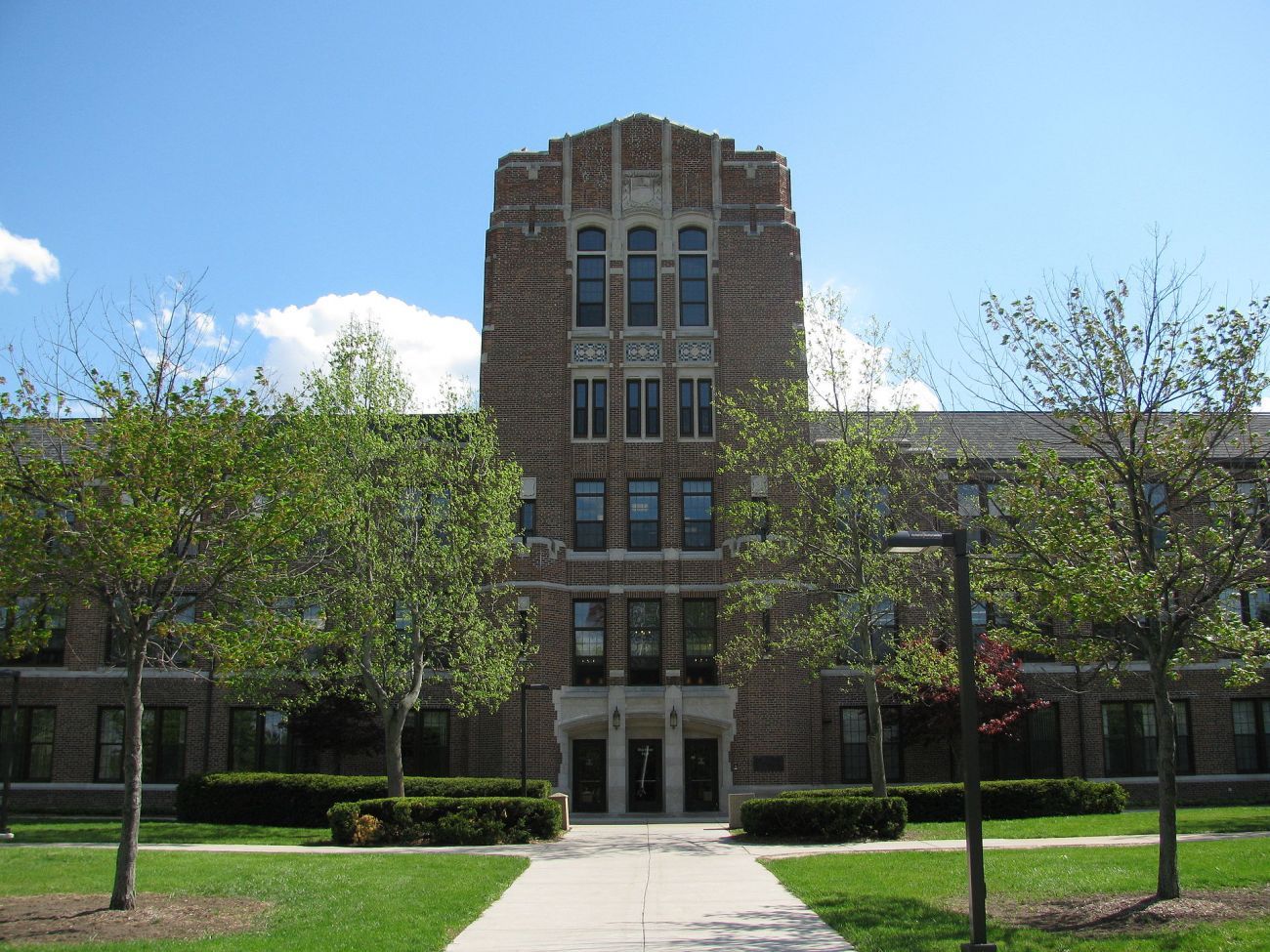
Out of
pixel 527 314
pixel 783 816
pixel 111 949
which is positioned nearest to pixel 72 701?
pixel 527 314

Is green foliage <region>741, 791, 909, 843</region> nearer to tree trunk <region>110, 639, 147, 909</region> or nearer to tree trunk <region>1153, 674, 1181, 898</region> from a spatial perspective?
tree trunk <region>1153, 674, 1181, 898</region>

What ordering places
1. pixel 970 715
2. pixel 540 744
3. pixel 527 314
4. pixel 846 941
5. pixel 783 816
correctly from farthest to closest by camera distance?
pixel 527 314 < pixel 540 744 < pixel 783 816 < pixel 846 941 < pixel 970 715

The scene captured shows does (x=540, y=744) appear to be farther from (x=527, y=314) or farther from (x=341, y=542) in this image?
(x=527, y=314)

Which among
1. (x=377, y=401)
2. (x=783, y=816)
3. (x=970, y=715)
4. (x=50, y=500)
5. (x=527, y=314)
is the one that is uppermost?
(x=527, y=314)

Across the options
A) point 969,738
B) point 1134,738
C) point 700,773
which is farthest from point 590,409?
point 969,738

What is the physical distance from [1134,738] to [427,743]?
20172mm

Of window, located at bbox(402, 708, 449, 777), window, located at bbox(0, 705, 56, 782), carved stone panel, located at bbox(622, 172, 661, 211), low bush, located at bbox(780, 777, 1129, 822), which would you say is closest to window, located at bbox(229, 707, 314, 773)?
window, located at bbox(402, 708, 449, 777)

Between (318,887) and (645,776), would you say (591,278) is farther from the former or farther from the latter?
(318,887)

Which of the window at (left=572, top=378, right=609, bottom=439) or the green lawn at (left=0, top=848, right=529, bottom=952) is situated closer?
the green lawn at (left=0, top=848, right=529, bottom=952)

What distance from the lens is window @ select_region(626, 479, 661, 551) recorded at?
105 feet

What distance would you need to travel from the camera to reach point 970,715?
1038 centimetres

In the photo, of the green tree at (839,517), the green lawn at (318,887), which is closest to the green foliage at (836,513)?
the green tree at (839,517)

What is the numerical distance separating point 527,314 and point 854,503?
489 inches

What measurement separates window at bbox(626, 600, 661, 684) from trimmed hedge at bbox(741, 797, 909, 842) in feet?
30.8
